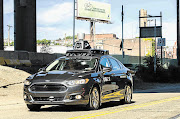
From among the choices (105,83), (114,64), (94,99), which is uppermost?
(114,64)

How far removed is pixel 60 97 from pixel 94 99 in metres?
1.27

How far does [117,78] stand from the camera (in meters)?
13.6

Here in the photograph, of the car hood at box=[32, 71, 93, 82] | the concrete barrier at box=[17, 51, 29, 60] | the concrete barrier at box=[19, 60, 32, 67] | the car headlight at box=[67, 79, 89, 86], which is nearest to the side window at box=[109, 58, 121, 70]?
the car hood at box=[32, 71, 93, 82]

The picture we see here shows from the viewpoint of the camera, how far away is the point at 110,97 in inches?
517

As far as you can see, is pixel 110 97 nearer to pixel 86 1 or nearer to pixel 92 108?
pixel 92 108

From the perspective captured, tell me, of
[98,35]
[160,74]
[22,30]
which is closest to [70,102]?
[160,74]

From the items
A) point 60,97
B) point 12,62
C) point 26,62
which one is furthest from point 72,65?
point 26,62

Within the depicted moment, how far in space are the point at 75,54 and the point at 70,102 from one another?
2765mm

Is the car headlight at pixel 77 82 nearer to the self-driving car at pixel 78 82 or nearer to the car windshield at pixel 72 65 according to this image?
the self-driving car at pixel 78 82

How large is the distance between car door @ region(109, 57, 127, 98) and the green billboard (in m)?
96.9

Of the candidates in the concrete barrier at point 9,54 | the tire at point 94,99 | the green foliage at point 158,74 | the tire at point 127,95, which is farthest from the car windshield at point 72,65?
the concrete barrier at point 9,54

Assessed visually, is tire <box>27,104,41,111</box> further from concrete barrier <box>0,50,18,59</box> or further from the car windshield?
concrete barrier <box>0,50,18,59</box>

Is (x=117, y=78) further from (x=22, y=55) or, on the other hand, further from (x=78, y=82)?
(x=22, y=55)

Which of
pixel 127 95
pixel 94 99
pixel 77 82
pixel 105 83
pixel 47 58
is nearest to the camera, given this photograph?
pixel 77 82
